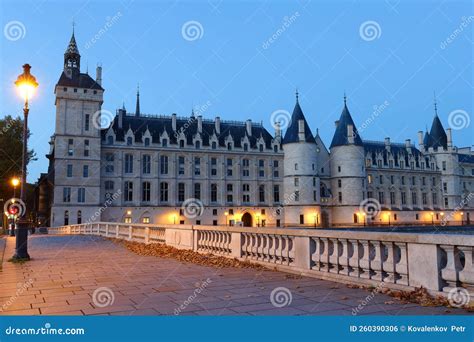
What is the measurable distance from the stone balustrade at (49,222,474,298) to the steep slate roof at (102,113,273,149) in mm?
54435

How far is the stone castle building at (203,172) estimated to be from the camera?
57844 mm

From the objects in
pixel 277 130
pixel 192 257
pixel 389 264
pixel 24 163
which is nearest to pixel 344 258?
pixel 389 264

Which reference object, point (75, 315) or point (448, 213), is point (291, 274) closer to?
point (75, 315)

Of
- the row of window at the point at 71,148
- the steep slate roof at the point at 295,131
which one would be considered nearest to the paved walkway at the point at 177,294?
the row of window at the point at 71,148

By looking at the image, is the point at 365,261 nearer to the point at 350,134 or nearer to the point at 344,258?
the point at 344,258

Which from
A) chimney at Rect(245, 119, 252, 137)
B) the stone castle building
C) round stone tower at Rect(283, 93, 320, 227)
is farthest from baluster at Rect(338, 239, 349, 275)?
chimney at Rect(245, 119, 252, 137)

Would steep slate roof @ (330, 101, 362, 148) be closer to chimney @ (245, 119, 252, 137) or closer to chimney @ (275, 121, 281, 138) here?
chimney @ (275, 121, 281, 138)

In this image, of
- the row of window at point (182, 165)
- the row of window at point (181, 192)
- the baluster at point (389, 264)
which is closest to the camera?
the baluster at point (389, 264)

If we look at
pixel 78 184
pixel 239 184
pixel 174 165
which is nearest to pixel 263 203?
pixel 239 184

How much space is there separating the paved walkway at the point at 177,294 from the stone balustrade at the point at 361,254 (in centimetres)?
39

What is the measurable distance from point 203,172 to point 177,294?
6019 cm

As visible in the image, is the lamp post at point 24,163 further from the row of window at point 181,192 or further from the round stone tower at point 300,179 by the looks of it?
the round stone tower at point 300,179

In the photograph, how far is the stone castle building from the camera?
57.8 meters

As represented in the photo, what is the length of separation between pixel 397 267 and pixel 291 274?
8.65 ft
